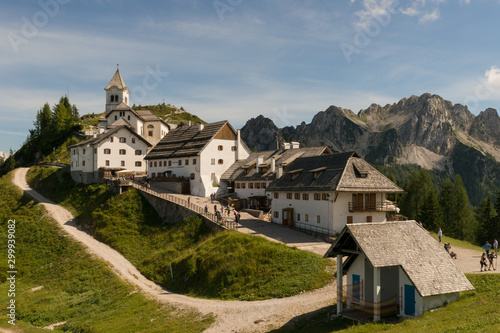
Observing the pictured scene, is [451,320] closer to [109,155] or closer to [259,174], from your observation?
[259,174]

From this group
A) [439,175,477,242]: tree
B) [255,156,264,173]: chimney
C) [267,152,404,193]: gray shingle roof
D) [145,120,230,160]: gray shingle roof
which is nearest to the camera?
[267,152,404,193]: gray shingle roof

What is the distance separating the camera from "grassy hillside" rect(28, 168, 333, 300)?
29672mm

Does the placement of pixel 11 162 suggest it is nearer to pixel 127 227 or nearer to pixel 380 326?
pixel 127 227

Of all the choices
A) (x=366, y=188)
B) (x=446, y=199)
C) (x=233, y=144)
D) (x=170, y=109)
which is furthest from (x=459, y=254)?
(x=170, y=109)

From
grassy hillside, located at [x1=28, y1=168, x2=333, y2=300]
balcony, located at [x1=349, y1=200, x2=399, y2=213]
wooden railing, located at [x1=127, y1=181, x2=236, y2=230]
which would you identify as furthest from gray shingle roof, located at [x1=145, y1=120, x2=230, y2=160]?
balcony, located at [x1=349, y1=200, x2=399, y2=213]

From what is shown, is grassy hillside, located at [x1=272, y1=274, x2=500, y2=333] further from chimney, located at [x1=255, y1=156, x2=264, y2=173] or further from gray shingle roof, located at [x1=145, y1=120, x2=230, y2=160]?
gray shingle roof, located at [x1=145, y1=120, x2=230, y2=160]

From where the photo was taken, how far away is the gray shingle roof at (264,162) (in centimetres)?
5517

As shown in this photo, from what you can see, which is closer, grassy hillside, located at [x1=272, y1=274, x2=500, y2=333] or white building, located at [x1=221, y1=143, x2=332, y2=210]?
grassy hillside, located at [x1=272, y1=274, x2=500, y2=333]

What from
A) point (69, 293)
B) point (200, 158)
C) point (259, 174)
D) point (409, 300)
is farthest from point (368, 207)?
point (69, 293)

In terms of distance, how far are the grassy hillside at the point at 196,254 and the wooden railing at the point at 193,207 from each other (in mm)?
1280

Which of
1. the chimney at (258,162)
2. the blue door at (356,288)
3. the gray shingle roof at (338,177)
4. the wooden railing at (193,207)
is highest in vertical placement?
the chimney at (258,162)

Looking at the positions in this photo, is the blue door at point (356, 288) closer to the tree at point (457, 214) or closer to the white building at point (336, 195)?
the white building at point (336, 195)

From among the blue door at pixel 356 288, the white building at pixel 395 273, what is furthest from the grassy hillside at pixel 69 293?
the white building at pixel 395 273

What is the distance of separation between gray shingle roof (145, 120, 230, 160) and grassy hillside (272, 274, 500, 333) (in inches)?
1685
